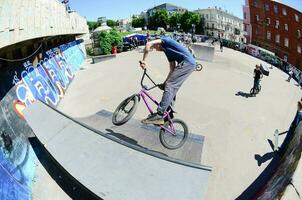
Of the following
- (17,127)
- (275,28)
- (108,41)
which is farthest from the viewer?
(108,41)

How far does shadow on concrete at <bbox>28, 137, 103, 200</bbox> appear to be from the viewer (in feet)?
16.4

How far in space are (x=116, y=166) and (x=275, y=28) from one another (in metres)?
4.03

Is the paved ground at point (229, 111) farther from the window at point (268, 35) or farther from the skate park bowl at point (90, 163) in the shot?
the window at point (268, 35)

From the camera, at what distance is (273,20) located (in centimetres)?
500

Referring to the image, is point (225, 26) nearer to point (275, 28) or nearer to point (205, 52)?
point (275, 28)

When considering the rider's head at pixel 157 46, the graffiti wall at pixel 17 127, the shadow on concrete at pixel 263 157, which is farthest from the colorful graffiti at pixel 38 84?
the shadow on concrete at pixel 263 157

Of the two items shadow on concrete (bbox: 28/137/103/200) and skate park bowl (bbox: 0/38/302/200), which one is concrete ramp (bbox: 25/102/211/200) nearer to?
skate park bowl (bbox: 0/38/302/200)

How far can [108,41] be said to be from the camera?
34.1 meters

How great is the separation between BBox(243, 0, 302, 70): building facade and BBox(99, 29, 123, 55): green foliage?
29010 millimetres

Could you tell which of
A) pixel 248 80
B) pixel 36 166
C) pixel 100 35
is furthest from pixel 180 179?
pixel 100 35

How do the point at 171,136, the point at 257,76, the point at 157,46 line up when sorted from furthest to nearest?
the point at 257,76
the point at 171,136
the point at 157,46

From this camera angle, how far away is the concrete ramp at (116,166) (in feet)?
12.7

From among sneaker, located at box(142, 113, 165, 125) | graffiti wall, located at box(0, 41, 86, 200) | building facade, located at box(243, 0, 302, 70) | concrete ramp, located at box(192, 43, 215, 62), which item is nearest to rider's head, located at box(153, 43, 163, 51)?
sneaker, located at box(142, 113, 165, 125)

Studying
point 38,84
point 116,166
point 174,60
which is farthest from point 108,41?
point 116,166
